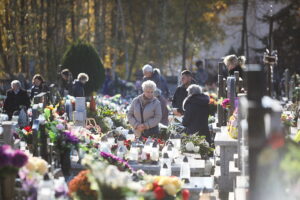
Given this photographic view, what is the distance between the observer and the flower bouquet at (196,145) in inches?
588

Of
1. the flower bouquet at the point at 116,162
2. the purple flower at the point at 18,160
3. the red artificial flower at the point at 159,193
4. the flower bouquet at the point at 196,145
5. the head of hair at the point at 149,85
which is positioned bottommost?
the flower bouquet at the point at 196,145

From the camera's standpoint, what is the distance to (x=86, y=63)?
2989cm

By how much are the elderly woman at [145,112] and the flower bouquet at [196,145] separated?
26.9 inches

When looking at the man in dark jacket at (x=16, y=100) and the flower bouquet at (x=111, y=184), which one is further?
the man in dark jacket at (x=16, y=100)

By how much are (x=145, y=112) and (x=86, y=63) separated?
46.7ft

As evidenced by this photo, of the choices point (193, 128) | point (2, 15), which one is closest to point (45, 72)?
point (2, 15)

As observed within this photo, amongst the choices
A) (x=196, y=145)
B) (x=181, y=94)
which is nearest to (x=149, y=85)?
(x=196, y=145)

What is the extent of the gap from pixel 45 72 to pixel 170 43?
57.2ft

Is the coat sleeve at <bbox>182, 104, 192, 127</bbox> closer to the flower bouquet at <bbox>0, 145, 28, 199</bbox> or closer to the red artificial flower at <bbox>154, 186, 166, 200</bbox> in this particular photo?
the red artificial flower at <bbox>154, 186, 166, 200</bbox>

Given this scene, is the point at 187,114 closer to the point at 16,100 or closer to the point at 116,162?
the point at 116,162

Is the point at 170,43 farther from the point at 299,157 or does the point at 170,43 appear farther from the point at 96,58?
the point at 299,157

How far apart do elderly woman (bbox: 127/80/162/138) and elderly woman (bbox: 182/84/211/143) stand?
0.47m

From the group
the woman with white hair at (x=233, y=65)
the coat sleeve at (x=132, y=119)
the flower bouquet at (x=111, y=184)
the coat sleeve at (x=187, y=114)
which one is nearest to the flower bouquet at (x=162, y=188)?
the flower bouquet at (x=111, y=184)

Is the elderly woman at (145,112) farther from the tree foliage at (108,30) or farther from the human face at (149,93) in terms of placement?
the tree foliage at (108,30)
